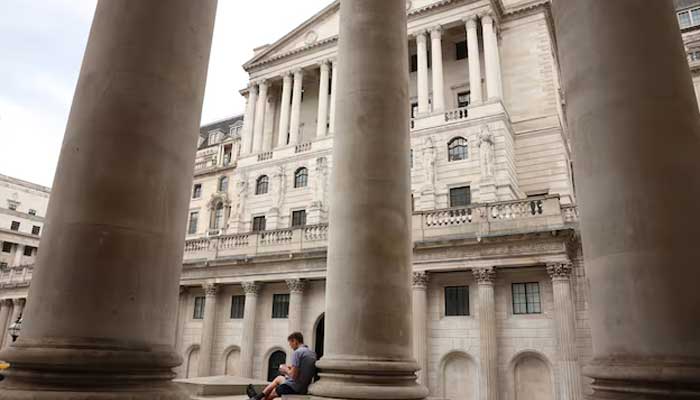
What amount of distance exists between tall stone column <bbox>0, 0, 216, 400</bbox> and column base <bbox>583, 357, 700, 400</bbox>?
5045 mm

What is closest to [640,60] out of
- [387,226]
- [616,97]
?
[616,97]

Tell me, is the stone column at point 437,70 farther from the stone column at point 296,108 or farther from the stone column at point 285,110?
the stone column at point 285,110

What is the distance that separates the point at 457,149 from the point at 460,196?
4.67 meters

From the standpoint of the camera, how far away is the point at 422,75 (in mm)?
51094

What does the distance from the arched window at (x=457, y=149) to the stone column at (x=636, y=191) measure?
128 ft

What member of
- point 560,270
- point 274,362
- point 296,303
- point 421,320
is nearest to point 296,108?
point 296,303

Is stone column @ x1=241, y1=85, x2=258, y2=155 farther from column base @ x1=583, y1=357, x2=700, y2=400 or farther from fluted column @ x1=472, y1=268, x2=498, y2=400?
column base @ x1=583, y1=357, x2=700, y2=400

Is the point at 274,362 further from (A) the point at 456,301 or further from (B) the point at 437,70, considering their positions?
(B) the point at 437,70

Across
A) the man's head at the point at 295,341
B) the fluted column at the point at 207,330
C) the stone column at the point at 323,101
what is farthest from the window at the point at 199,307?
the man's head at the point at 295,341

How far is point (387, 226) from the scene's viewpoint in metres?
10.4

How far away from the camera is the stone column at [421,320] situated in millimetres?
32906

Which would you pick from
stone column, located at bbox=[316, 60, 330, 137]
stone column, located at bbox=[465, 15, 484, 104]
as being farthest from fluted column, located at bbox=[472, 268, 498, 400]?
stone column, located at bbox=[316, 60, 330, 137]

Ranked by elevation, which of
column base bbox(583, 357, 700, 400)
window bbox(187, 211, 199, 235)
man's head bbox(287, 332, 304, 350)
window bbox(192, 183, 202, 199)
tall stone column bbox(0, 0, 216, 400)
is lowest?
column base bbox(583, 357, 700, 400)

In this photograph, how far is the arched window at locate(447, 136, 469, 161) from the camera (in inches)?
1807
